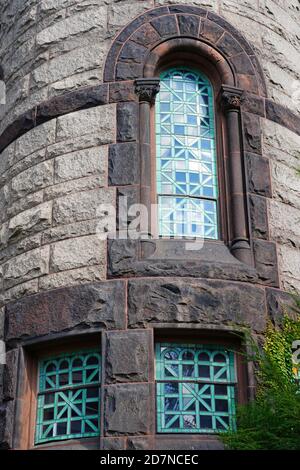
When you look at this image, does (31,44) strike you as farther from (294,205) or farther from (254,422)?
(254,422)

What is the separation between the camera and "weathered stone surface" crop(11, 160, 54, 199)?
942cm

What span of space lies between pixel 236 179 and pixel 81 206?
69.9 inches

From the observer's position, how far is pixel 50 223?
912 cm

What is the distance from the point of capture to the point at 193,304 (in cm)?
834

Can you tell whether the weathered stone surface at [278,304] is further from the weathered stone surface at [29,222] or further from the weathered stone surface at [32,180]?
the weathered stone surface at [32,180]

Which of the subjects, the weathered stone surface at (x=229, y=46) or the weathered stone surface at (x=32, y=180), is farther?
the weathered stone surface at (x=229, y=46)

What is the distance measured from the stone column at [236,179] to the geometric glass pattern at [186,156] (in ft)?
0.83

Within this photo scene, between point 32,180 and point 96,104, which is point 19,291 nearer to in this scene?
point 32,180

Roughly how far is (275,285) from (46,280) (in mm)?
2463

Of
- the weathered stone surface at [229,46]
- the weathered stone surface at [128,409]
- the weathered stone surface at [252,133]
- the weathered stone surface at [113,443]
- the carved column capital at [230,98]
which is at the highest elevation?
the weathered stone surface at [229,46]

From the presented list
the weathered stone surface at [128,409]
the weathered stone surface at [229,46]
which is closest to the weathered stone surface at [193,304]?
the weathered stone surface at [128,409]

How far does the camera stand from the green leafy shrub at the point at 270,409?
6.89 m

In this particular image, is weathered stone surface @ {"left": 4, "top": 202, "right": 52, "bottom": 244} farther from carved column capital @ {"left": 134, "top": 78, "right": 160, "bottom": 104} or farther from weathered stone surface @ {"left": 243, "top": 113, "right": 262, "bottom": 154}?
weathered stone surface @ {"left": 243, "top": 113, "right": 262, "bottom": 154}

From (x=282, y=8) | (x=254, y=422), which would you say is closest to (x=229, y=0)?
(x=282, y=8)
